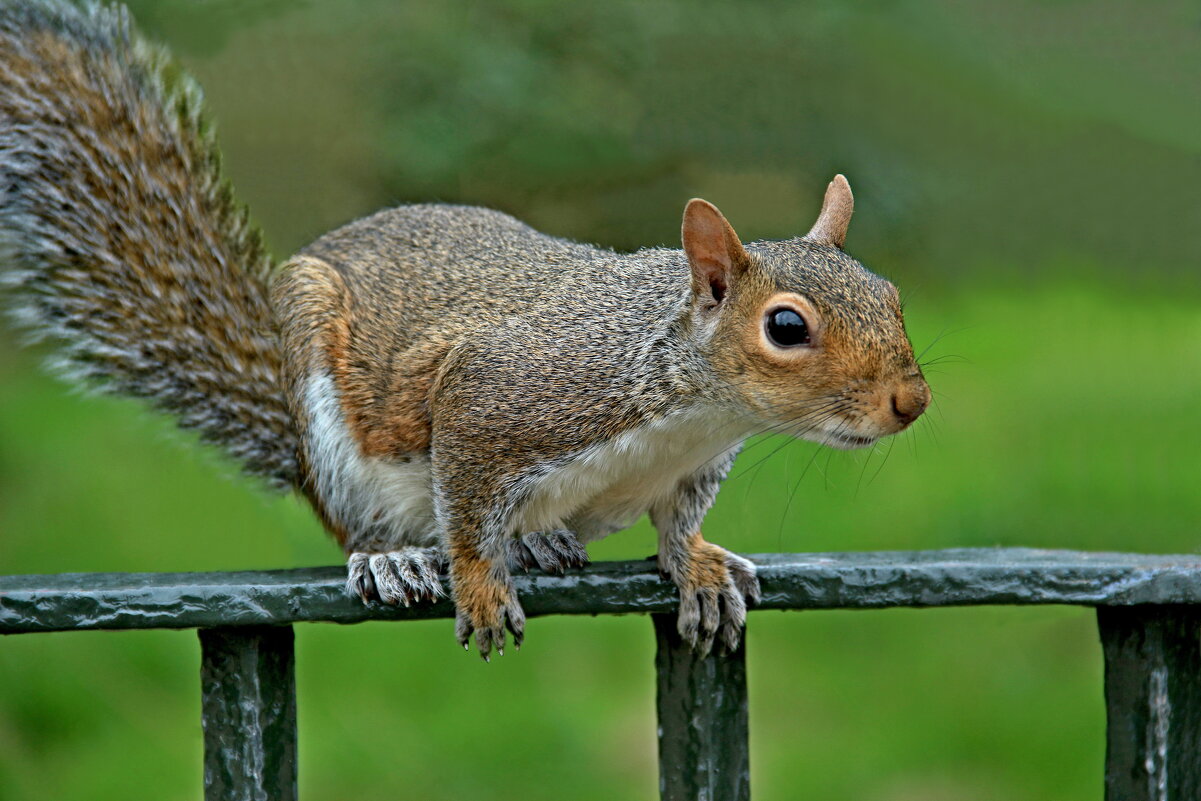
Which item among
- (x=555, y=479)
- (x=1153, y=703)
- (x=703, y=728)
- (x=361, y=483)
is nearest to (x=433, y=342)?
(x=361, y=483)

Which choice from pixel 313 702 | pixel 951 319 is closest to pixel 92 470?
pixel 313 702

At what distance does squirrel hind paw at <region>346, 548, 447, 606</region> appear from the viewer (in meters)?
1.47

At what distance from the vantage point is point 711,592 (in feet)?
4.81

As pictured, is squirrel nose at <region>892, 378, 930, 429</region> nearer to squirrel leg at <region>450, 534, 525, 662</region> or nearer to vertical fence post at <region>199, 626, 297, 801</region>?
squirrel leg at <region>450, 534, 525, 662</region>

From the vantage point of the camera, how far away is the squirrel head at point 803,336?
1.35m

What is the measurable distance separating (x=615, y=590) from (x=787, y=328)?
30cm

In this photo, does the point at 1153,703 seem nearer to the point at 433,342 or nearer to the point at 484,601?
the point at 484,601

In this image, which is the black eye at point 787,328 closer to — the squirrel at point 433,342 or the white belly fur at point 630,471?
the squirrel at point 433,342

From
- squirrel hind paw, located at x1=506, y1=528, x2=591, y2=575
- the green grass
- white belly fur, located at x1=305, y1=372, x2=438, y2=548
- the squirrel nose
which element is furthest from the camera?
the green grass

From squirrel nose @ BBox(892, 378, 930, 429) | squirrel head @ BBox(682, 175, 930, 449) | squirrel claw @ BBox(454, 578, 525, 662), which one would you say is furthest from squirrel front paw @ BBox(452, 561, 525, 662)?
squirrel nose @ BBox(892, 378, 930, 429)

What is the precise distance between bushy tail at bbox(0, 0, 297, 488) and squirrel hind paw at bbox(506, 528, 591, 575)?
37 centimetres

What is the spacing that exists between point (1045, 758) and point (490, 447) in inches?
46.1

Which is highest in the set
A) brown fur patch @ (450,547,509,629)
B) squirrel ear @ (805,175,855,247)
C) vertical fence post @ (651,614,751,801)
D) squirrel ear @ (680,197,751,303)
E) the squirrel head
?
squirrel ear @ (805,175,855,247)

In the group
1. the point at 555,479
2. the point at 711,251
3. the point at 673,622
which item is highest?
the point at 711,251
